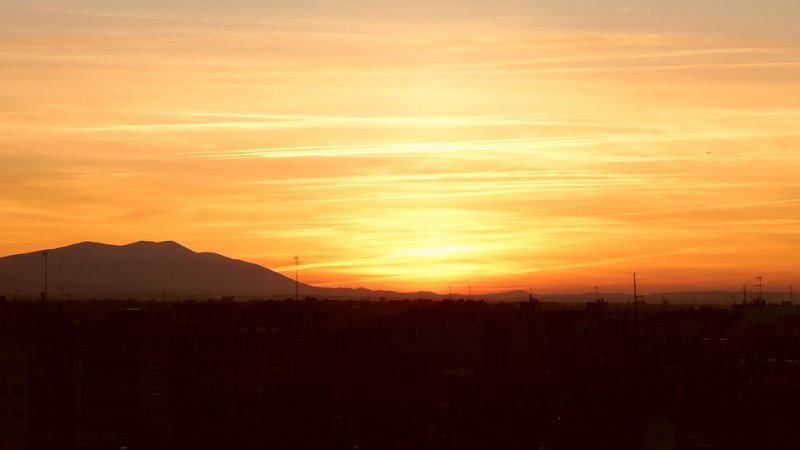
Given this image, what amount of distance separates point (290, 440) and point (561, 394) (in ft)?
63.9

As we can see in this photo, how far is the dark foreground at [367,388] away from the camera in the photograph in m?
50.3

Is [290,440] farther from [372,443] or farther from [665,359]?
[665,359]

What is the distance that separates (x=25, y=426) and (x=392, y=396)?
18.7 meters

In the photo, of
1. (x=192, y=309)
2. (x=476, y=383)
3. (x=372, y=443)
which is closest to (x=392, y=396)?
(x=476, y=383)

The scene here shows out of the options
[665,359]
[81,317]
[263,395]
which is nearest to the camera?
[263,395]

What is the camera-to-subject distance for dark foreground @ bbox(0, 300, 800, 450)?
50.3m

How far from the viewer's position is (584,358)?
80750 mm

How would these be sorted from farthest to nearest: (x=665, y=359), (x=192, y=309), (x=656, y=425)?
(x=192, y=309) < (x=665, y=359) < (x=656, y=425)

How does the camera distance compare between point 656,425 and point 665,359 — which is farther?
point 665,359

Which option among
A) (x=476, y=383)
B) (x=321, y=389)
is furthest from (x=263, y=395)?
(x=476, y=383)

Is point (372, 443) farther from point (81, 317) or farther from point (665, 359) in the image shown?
point (81, 317)

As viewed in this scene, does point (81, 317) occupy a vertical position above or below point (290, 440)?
above

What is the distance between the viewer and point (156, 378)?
204ft

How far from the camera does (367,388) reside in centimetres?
6494
